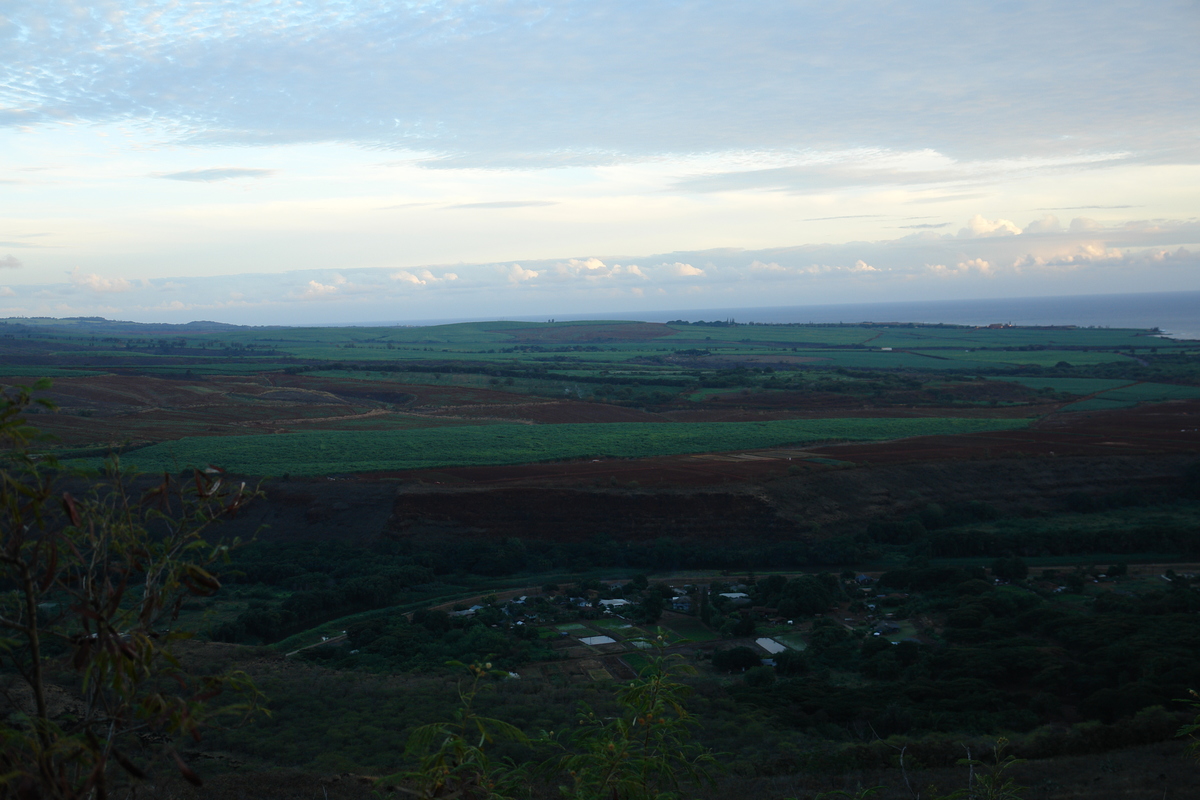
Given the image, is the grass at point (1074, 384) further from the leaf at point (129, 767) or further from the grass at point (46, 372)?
the grass at point (46, 372)

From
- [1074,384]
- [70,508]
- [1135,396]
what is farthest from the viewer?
[1074,384]

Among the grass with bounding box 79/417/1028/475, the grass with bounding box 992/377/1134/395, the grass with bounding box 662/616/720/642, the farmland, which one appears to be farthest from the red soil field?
the grass with bounding box 992/377/1134/395

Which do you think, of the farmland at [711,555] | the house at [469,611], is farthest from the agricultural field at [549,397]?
the house at [469,611]

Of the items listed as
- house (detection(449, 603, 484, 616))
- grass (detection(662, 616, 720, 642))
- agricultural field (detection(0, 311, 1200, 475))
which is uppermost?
agricultural field (detection(0, 311, 1200, 475))

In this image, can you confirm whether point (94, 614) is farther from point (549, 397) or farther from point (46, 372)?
point (46, 372)

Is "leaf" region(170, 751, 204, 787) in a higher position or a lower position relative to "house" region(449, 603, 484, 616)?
higher

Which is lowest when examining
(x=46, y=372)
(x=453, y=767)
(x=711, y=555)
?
(x=711, y=555)

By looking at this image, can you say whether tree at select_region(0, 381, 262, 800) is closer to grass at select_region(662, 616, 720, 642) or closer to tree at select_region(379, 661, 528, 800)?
tree at select_region(379, 661, 528, 800)

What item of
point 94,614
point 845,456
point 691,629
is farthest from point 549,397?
point 94,614
